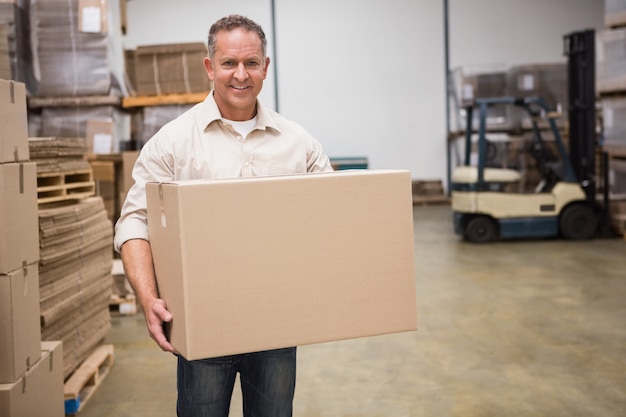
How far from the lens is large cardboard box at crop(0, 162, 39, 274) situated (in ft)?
9.11

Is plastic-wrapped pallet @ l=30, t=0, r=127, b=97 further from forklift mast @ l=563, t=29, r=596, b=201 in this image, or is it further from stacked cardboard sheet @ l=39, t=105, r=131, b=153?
forklift mast @ l=563, t=29, r=596, b=201

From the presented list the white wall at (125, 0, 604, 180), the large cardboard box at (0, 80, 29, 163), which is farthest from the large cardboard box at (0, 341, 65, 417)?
the white wall at (125, 0, 604, 180)

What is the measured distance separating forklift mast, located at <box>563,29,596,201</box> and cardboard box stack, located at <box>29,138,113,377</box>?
22.8ft

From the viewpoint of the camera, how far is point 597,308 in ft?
19.2

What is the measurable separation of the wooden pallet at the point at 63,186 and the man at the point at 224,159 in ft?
6.53

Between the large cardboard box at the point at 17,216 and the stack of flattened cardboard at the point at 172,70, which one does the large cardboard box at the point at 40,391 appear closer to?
the large cardboard box at the point at 17,216

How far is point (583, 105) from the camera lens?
977cm

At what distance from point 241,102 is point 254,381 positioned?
85cm

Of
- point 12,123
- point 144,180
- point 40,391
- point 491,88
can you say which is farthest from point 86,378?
point 491,88

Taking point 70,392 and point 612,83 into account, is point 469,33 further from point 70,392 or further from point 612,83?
point 70,392

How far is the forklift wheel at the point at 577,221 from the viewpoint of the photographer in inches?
373

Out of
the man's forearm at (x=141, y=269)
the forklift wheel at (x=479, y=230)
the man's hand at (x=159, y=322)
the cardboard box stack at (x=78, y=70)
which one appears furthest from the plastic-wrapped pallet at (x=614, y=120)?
the man's hand at (x=159, y=322)

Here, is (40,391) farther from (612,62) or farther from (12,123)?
(612,62)

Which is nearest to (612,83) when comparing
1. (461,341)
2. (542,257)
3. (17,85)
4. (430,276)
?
(542,257)
